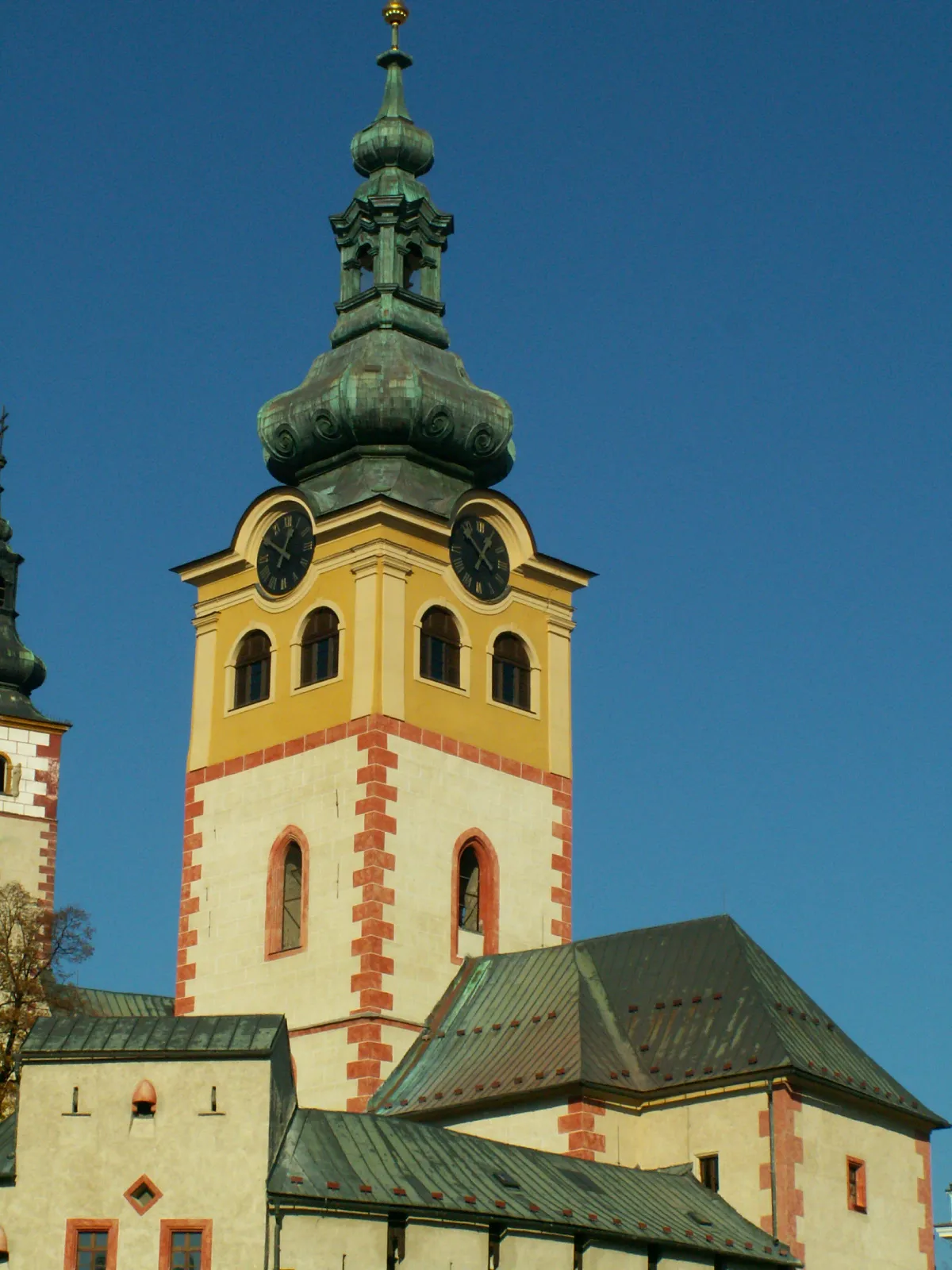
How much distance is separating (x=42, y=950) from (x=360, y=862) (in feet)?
50.3

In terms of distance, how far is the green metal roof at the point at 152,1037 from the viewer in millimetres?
43625

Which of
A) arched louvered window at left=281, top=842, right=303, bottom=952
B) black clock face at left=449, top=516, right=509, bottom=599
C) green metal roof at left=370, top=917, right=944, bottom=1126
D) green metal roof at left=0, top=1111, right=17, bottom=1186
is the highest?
black clock face at left=449, top=516, right=509, bottom=599

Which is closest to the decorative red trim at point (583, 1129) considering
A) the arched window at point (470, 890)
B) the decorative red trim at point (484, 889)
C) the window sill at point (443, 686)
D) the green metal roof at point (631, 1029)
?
the green metal roof at point (631, 1029)

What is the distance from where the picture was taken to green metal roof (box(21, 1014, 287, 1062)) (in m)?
43.6

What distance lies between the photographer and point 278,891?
58844mm

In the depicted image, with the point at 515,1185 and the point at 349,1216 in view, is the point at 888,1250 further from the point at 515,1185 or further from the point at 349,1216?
the point at 349,1216

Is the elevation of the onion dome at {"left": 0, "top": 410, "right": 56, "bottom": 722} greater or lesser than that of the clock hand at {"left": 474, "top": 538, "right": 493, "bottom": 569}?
greater

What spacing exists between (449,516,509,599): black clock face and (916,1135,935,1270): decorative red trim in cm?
1420

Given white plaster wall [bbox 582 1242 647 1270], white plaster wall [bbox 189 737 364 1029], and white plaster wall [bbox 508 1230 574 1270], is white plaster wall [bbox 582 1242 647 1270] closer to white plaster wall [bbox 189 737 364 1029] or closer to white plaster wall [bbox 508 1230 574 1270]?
white plaster wall [bbox 508 1230 574 1270]

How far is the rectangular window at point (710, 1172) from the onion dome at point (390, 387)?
49.4ft

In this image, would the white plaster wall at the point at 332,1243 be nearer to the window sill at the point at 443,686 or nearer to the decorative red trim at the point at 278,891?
the decorative red trim at the point at 278,891

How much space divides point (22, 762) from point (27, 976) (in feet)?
59.6

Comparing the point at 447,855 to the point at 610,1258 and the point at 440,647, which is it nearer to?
the point at 440,647

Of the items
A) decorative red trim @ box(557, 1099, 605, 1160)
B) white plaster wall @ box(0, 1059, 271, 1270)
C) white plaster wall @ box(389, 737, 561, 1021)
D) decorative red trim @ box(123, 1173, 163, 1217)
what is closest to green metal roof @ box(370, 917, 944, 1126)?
decorative red trim @ box(557, 1099, 605, 1160)
